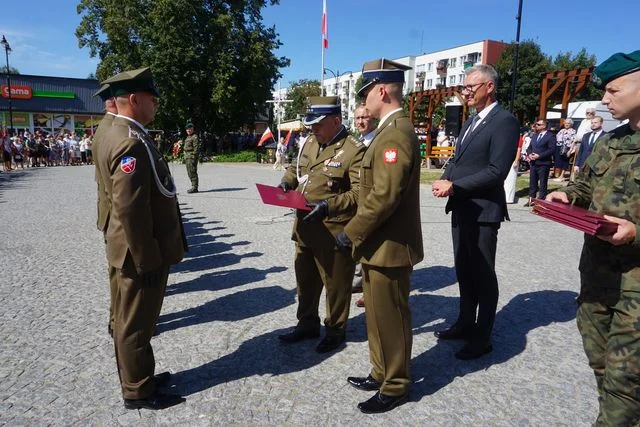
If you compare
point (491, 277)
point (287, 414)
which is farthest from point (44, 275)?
point (491, 277)

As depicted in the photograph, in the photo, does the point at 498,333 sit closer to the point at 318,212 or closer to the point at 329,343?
the point at 329,343

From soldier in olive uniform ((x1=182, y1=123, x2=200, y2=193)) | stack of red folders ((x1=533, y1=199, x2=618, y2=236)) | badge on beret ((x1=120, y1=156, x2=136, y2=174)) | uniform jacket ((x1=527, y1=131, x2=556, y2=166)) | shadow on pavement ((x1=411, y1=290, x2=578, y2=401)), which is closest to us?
stack of red folders ((x1=533, y1=199, x2=618, y2=236))

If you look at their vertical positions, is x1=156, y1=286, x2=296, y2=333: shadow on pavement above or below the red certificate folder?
below

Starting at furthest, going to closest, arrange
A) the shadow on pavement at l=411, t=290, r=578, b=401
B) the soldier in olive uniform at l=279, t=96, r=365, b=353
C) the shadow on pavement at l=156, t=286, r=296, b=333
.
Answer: the shadow on pavement at l=156, t=286, r=296, b=333
the soldier in olive uniform at l=279, t=96, r=365, b=353
the shadow on pavement at l=411, t=290, r=578, b=401

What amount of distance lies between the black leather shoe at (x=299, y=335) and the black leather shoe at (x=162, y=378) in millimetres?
1014

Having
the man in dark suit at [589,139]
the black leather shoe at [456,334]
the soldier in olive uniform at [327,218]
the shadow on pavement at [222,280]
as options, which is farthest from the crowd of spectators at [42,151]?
the black leather shoe at [456,334]

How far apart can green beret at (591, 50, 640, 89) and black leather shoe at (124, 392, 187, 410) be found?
3.12 meters

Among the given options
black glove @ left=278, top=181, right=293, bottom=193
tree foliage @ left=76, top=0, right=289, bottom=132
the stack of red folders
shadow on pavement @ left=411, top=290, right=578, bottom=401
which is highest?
tree foliage @ left=76, top=0, right=289, bottom=132

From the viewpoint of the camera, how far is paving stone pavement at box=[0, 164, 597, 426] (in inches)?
116

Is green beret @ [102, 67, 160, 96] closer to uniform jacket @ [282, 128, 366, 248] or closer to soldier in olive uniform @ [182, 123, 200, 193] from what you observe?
uniform jacket @ [282, 128, 366, 248]

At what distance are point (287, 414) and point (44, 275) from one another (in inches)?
172

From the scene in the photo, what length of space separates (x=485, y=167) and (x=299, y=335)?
209 cm

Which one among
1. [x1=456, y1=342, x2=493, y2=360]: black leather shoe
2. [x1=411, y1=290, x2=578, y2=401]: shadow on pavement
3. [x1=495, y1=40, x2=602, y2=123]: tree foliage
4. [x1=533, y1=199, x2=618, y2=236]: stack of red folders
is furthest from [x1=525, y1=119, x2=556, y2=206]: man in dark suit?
[x1=495, y1=40, x2=602, y2=123]: tree foliage

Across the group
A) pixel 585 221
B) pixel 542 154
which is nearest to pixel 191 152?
pixel 542 154
